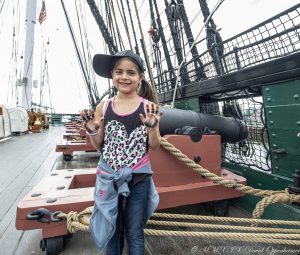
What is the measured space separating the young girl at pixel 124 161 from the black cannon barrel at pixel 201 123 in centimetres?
82

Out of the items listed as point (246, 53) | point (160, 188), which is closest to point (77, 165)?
point (160, 188)

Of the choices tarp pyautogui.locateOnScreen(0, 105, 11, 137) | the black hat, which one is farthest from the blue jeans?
tarp pyautogui.locateOnScreen(0, 105, 11, 137)

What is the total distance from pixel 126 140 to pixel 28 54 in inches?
592

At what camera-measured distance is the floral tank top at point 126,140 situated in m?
1.21

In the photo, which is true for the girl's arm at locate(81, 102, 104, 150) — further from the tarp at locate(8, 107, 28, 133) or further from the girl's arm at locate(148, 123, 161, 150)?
the tarp at locate(8, 107, 28, 133)

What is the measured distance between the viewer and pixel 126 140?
1.22m

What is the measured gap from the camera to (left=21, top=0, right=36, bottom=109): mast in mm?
14266

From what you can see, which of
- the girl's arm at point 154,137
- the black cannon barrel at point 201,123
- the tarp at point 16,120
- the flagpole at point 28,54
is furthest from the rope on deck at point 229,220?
the flagpole at point 28,54

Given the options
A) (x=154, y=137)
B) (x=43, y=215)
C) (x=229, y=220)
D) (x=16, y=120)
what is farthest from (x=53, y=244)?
(x=16, y=120)

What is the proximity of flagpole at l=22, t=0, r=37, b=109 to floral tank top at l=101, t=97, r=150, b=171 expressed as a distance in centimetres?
1467

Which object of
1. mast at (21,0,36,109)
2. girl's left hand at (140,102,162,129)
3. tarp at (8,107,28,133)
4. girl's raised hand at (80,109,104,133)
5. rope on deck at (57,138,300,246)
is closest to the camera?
girl's left hand at (140,102,162,129)

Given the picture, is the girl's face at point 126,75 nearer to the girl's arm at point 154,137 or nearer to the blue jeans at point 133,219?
the girl's arm at point 154,137

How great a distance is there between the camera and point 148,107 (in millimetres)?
1114

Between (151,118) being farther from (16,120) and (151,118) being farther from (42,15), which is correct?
(42,15)
